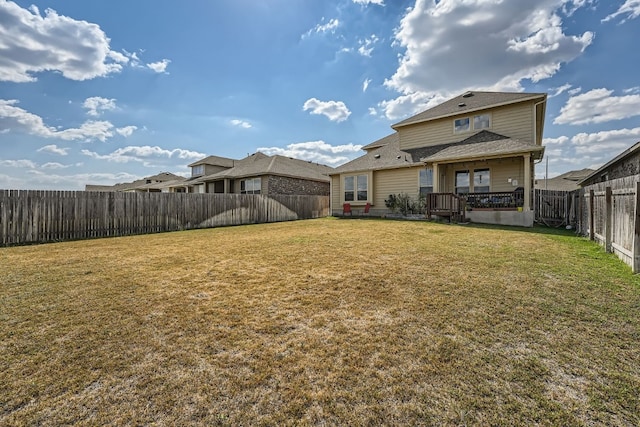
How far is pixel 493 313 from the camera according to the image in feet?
9.99

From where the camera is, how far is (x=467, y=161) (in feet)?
43.7

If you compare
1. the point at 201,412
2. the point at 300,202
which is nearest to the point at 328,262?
the point at 201,412

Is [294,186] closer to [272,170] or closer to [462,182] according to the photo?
[272,170]

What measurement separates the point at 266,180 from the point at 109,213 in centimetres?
1250

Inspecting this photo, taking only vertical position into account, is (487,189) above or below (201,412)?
above

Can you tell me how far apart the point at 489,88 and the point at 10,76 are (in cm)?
2503

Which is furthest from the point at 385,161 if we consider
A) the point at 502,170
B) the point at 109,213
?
the point at 109,213

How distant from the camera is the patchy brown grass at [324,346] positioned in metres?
1.75

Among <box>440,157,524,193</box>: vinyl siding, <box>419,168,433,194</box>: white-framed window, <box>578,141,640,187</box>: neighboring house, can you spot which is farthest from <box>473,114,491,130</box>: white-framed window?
<box>578,141,640,187</box>: neighboring house

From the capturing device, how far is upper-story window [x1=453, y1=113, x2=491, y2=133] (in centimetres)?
1469

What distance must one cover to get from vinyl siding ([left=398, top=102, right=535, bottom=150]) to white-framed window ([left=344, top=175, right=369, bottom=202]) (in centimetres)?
359

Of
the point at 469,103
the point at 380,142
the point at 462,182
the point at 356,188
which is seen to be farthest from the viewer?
the point at 380,142

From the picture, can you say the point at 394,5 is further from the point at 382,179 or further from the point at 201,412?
the point at 201,412

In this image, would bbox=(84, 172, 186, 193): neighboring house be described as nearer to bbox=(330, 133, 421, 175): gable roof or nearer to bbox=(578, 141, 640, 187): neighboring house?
bbox=(330, 133, 421, 175): gable roof
